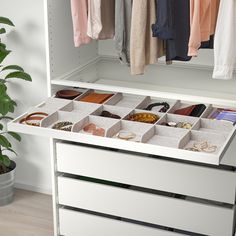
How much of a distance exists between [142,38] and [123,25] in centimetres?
14

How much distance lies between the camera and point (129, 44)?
2.58 metres

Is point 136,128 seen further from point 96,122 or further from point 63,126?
point 63,126

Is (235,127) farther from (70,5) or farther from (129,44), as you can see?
(70,5)

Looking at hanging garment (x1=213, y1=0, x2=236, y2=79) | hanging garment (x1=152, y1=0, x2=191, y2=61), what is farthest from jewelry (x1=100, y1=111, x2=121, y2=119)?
hanging garment (x1=213, y1=0, x2=236, y2=79)

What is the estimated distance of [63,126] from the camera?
7.86 ft

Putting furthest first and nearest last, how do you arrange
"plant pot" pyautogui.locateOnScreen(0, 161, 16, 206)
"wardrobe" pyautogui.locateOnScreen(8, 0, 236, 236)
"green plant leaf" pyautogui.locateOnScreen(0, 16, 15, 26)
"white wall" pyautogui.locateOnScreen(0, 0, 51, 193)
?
"plant pot" pyautogui.locateOnScreen(0, 161, 16, 206) → "white wall" pyautogui.locateOnScreen(0, 0, 51, 193) → "green plant leaf" pyautogui.locateOnScreen(0, 16, 15, 26) → "wardrobe" pyautogui.locateOnScreen(8, 0, 236, 236)

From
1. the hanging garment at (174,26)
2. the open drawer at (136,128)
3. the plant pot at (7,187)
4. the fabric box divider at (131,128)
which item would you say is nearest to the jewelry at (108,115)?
the open drawer at (136,128)

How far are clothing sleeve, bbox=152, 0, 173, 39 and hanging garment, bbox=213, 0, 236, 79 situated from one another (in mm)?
210

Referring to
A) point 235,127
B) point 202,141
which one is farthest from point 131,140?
point 235,127

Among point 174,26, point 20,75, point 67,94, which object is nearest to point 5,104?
point 20,75

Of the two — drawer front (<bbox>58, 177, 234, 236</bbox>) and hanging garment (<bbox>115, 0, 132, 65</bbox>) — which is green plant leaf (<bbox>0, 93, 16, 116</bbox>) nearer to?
drawer front (<bbox>58, 177, 234, 236</bbox>)

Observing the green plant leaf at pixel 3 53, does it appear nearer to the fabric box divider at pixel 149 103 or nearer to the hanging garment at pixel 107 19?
the hanging garment at pixel 107 19

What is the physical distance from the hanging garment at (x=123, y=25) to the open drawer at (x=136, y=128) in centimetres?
28

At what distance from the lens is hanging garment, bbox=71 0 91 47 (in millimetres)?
2635
